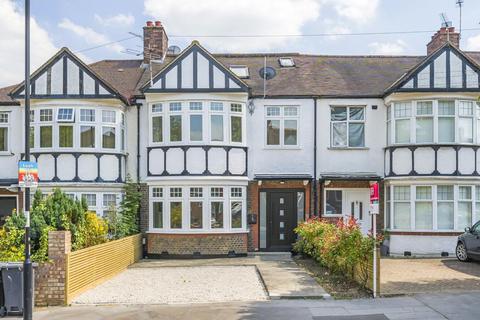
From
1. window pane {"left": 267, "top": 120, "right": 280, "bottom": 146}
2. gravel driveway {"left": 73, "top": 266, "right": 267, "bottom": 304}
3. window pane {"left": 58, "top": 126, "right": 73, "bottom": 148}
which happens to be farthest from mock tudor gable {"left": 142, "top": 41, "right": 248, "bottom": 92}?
gravel driveway {"left": 73, "top": 266, "right": 267, "bottom": 304}

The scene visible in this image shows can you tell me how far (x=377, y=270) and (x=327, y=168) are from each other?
9106mm

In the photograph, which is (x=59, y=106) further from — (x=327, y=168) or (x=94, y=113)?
(x=327, y=168)

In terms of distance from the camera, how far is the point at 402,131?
20.4 metres

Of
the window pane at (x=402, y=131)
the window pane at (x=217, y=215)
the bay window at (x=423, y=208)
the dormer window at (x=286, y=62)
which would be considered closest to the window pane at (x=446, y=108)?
the window pane at (x=402, y=131)

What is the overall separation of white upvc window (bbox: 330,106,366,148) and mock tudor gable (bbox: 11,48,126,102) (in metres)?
8.04

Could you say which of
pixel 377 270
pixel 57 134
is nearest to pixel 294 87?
pixel 57 134

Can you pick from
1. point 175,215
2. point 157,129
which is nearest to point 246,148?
point 157,129

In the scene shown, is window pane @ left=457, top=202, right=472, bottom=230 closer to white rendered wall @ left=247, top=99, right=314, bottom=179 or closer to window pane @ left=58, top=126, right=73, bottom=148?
white rendered wall @ left=247, top=99, right=314, bottom=179

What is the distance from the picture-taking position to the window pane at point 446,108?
65.3 ft

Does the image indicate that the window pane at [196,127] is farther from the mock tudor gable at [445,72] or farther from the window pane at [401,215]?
the window pane at [401,215]

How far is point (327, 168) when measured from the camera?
2108cm

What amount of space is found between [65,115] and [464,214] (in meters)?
14.6

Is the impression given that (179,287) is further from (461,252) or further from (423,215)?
(423,215)

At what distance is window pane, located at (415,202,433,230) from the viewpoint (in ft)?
65.5
